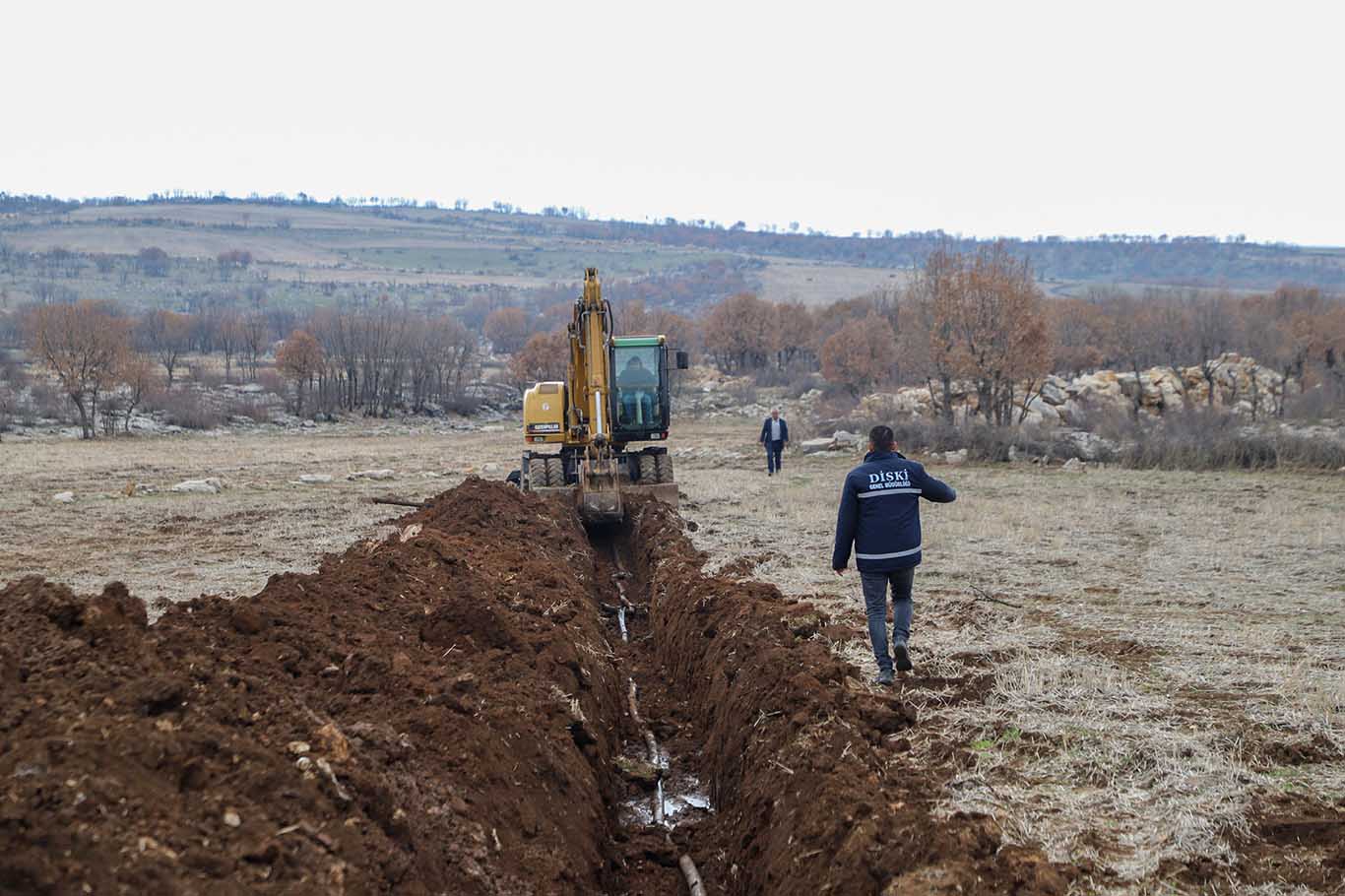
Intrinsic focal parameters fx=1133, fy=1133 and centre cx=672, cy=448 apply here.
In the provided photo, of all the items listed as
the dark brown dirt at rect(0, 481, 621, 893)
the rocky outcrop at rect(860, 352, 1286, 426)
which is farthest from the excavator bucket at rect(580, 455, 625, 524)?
the rocky outcrop at rect(860, 352, 1286, 426)

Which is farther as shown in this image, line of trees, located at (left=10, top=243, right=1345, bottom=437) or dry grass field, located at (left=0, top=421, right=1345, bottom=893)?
line of trees, located at (left=10, top=243, right=1345, bottom=437)

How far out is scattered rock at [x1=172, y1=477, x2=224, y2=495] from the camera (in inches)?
914

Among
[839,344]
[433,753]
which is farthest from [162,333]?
[433,753]

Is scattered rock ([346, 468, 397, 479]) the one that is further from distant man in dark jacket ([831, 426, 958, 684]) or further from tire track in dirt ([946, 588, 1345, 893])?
tire track in dirt ([946, 588, 1345, 893])

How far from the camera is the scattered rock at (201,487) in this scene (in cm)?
2322

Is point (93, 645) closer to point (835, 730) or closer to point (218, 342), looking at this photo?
point (835, 730)

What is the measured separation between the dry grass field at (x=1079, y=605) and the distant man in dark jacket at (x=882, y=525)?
61cm

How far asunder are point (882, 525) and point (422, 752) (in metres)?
3.63

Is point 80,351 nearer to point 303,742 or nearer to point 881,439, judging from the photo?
point 881,439

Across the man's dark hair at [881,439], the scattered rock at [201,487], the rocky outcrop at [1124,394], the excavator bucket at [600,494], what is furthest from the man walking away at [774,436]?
the man's dark hair at [881,439]

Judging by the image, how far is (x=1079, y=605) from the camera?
35.8 feet

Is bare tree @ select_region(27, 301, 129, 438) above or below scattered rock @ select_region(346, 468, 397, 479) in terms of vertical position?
above

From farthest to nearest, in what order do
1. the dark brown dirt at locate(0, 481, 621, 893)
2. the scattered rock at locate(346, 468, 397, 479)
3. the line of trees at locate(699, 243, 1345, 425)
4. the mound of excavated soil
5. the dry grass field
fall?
the line of trees at locate(699, 243, 1345, 425) → the scattered rock at locate(346, 468, 397, 479) → the dry grass field → the mound of excavated soil → the dark brown dirt at locate(0, 481, 621, 893)

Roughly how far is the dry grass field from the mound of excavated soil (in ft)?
2.20
